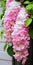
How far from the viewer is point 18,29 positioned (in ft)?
3.88

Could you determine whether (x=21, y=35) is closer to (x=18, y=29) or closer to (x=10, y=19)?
(x=18, y=29)

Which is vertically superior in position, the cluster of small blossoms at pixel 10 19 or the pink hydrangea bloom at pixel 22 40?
the cluster of small blossoms at pixel 10 19

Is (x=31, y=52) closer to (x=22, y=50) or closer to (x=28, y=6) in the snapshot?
(x=22, y=50)

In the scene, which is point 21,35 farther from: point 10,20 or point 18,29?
point 10,20

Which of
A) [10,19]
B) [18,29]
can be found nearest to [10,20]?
[10,19]

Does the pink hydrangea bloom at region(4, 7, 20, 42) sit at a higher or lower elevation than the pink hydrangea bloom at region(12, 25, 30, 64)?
→ higher

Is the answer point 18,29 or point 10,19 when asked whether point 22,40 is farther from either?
point 10,19

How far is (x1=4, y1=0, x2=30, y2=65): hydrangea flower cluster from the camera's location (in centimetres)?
117

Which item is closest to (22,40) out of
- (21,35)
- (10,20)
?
(21,35)

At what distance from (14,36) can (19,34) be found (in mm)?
38

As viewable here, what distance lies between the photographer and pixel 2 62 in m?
2.16

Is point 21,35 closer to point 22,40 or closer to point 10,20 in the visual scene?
point 22,40

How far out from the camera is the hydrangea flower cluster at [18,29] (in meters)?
1.17

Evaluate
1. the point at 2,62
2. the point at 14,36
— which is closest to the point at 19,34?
the point at 14,36
